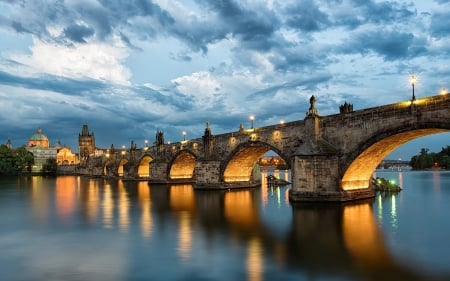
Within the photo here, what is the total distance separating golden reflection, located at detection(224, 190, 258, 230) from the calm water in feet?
0.23

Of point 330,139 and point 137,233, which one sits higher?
point 330,139

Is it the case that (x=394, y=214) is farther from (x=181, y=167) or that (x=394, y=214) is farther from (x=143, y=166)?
(x=143, y=166)

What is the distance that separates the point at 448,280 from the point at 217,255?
7685 millimetres

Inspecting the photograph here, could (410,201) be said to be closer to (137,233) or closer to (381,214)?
(381,214)

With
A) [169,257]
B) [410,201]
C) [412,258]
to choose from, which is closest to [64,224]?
[169,257]

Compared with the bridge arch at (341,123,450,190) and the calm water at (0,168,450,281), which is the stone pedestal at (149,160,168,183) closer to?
the calm water at (0,168,450,281)

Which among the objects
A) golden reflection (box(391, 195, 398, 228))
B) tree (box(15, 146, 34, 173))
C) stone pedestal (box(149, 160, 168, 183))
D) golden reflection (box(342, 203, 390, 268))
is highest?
tree (box(15, 146, 34, 173))

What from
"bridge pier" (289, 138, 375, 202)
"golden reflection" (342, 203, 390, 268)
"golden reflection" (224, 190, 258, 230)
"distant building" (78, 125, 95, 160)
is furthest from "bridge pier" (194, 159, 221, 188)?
"distant building" (78, 125, 95, 160)

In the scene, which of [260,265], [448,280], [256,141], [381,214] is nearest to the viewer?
[448,280]

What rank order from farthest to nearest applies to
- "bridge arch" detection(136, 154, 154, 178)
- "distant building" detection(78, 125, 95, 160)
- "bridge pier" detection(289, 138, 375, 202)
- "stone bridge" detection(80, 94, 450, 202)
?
"distant building" detection(78, 125, 95, 160), "bridge arch" detection(136, 154, 154, 178), "bridge pier" detection(289, 138, 375, 202), "stone bridge" detection(80, 94, 450, 202)

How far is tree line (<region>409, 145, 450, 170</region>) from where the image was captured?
116 m

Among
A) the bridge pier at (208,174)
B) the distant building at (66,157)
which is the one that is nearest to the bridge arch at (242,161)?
the bridge pier at (208,174)

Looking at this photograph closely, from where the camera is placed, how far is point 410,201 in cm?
3256

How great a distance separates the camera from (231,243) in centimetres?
1652
